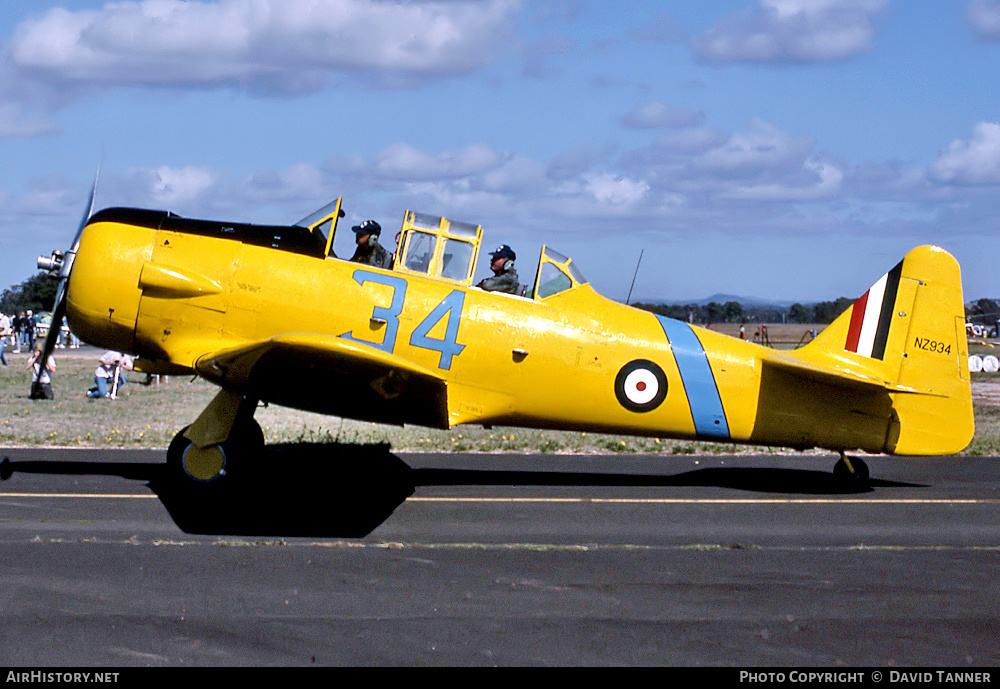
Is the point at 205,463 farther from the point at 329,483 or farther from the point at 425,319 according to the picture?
the point at 425,319

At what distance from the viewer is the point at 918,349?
9.50 meters

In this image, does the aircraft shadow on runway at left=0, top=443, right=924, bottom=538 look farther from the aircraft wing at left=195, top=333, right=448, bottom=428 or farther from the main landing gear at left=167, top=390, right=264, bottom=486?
the aircraft wing at left=195, top=333, right=448, bottom=428

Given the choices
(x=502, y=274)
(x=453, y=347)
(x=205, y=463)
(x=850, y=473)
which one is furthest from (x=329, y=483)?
(x=850, y=473)

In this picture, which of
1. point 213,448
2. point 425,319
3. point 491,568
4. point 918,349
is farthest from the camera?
point 918,349

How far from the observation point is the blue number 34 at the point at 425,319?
848 cm

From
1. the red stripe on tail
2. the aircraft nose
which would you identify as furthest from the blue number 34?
the red stripe on tail

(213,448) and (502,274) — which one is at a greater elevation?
(502,274)

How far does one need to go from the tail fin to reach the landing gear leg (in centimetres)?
57

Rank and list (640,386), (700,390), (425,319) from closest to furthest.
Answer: (425,319) < (640,386) < (700,390)

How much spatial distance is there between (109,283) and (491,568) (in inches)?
171

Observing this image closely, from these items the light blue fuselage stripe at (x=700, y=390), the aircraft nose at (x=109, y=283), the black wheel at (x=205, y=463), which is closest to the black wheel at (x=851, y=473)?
the light blue fuselage stripe at (x=700, y=390)

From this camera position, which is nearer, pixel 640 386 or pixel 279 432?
pixel 640 386

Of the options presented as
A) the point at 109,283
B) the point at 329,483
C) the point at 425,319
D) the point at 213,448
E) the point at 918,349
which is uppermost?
the point at 918,349

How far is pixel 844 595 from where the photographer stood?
231 inches
